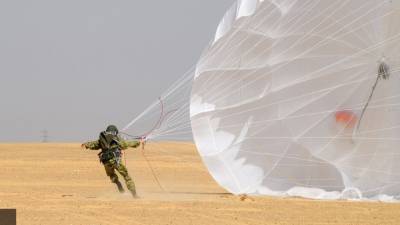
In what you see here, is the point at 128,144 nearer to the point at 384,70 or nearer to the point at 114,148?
the point at 114,148

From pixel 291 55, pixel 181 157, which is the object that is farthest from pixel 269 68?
pixel 181 157

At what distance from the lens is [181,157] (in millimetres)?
34438

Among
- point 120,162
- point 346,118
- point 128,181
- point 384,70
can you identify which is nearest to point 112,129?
point 120,162

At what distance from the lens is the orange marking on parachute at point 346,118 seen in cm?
1498

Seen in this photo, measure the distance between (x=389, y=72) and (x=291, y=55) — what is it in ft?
5.80

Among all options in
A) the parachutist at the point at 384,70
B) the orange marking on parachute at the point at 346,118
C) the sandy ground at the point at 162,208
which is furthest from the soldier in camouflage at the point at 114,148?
the parachutist at the point at 384,70

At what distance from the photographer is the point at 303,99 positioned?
49.8 feet

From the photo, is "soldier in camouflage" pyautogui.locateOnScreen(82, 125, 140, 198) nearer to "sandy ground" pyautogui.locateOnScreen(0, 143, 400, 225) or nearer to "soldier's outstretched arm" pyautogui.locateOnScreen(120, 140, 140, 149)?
"soldier's outstretched arm" pyautogui.locateOnScreen(120, 140, 140, 149)

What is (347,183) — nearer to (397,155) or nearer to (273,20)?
(397,155)

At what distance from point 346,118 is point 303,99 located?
0.85 m

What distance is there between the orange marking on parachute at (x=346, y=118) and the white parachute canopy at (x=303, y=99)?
2cm

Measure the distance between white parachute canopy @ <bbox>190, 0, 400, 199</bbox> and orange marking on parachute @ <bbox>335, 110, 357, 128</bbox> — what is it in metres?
0.02

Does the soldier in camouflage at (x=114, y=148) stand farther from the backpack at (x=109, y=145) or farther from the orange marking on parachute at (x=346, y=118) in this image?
the orange marking on parachute at (x=346, y=118)

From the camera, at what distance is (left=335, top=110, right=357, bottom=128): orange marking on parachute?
15.0 m
